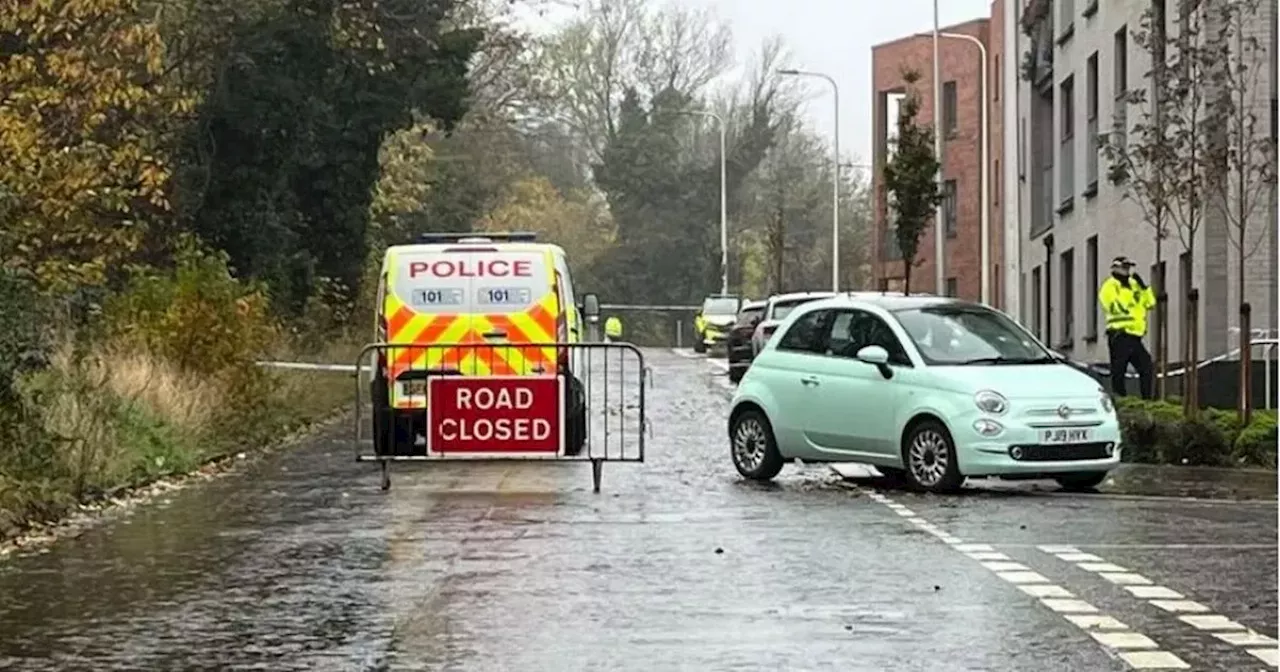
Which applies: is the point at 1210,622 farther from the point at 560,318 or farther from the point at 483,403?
the point at 560,318

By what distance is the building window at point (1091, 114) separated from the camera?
4003cm

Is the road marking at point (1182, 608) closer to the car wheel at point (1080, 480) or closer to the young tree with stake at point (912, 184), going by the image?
the car wheel at point (1080, 480)

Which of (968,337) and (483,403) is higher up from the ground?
(968,337)

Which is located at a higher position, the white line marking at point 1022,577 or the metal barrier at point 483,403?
the metal barrier at point 483,403

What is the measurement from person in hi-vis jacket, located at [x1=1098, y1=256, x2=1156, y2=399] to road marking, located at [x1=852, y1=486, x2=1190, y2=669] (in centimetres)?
1246

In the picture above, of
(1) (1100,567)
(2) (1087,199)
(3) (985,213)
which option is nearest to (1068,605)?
(1) (1100,567)

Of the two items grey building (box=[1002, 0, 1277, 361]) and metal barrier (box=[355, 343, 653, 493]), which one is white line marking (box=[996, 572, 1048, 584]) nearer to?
metal barrier (box=[355, 343, 653, 493])

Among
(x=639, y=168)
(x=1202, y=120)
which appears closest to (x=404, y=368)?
Result: (x=1202, y=120)

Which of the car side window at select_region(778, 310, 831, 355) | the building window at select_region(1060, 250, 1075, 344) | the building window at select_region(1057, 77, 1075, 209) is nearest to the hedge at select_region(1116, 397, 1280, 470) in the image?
the car side window at select_region(778, 310, 831, 355)

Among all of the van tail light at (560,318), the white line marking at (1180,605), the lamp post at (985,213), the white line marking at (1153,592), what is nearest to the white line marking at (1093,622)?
the white line marking at (1180,605)

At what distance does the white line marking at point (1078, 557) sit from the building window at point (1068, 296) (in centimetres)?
3004

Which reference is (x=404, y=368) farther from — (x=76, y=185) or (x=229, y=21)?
(x=229, y=21)

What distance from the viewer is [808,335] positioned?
66.3 ft

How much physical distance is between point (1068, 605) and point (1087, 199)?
98.1 feet
